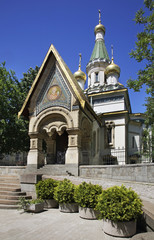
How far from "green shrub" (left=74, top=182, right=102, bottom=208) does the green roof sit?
2781 cm

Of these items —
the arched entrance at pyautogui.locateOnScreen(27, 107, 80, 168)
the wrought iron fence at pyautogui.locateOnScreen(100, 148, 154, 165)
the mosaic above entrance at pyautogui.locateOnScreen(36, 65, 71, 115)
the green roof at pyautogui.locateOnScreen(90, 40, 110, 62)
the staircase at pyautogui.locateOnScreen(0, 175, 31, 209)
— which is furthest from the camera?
the green roof at pyautogui.locateOnScreen(90, 40, 110, 62)

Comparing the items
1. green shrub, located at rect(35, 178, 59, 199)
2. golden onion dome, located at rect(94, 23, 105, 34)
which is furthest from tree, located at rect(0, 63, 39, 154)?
golden onion dome, located at rect(94, 23, 105, 34)

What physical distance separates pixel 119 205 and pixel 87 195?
189 centimetres

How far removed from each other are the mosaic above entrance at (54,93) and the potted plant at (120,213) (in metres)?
9.72

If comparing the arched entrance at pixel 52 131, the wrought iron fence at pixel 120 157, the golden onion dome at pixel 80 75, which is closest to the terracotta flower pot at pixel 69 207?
the arched entrance at pixel 52 131

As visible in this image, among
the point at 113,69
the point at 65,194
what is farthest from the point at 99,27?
the point at 65,194

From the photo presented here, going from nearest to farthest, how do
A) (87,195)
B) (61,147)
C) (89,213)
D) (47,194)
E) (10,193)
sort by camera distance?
(89,213) < (87,195) < (47,194) < (10,193) < (61,147)

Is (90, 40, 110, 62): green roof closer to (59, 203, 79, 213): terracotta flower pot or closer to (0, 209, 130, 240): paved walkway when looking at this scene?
(59, 203, 79, 213): terracotta flower pot

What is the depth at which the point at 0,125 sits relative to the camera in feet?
60.4

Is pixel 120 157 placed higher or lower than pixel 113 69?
lower

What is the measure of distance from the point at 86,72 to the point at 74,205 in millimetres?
27573

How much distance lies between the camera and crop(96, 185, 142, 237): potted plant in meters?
5.31

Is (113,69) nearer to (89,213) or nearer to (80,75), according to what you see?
(80,75)

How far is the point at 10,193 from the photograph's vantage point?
1023 cm
